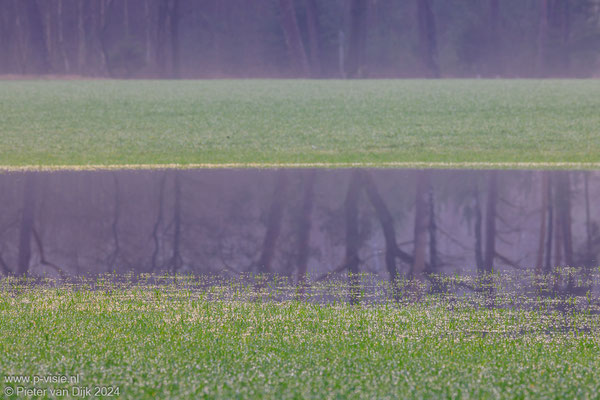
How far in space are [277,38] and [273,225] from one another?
156 ft

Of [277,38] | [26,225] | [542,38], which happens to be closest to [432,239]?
[26,225]

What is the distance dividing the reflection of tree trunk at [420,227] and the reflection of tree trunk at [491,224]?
69cm

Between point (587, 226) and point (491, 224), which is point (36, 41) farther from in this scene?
point (587, 226)

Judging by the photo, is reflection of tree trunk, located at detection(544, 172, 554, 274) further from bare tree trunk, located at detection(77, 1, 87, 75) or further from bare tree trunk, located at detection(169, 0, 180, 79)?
bare tree trunk, located at detection(77, 1, 87, 75)

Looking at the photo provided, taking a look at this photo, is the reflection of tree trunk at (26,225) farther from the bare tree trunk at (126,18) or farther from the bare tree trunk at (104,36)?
the bare tree trunk at (126,18)

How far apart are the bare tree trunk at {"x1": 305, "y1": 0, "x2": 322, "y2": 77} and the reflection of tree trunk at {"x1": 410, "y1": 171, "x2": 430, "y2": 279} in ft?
132

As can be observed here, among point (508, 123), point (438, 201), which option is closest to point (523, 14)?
point (508, 123)

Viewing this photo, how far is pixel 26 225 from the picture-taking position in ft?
33.8

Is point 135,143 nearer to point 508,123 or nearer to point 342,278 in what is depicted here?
point 508,123

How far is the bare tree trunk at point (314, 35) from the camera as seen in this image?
53500 mm

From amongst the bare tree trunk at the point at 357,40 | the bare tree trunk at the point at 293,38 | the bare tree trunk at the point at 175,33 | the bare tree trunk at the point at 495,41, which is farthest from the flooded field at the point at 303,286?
the bare tree trunk at the point at 495,41

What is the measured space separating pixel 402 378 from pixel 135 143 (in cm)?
1646

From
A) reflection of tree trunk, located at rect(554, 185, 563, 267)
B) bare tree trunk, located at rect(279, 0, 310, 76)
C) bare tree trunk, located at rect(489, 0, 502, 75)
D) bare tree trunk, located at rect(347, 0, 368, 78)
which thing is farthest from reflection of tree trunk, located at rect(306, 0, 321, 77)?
reflection of tree trunk, located at rect(554, 185, 563, 267)

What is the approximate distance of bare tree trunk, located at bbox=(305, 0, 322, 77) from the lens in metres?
53.5
